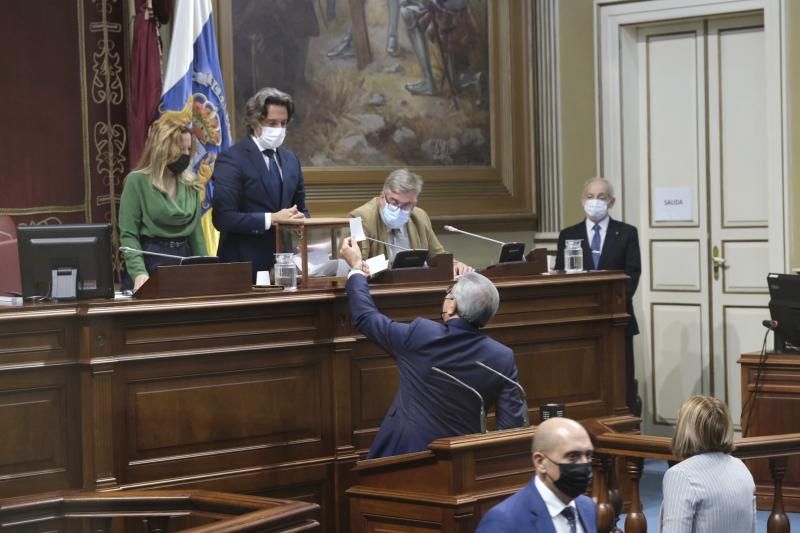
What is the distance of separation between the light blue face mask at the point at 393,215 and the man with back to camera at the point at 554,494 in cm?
292

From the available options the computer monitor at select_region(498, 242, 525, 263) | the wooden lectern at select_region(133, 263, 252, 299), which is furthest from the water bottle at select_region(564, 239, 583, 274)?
the wooden lectern at select_region(133, 263, 252, 299)

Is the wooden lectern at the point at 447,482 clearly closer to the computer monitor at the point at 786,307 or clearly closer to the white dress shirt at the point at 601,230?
the computer monitor at the point at 786,307

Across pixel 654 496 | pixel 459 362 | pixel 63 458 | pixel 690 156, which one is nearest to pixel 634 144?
pixel 690 156

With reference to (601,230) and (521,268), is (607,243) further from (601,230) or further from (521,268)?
(521,268)

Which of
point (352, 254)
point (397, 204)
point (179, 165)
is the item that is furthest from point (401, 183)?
point (179, 165)

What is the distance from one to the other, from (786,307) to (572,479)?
12.9ft

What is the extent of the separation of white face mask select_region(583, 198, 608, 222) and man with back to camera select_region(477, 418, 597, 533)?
444 cm

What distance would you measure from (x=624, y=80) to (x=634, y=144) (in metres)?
0.45

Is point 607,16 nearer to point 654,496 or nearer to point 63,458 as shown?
point 654,496

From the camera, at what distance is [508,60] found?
31.3 feet

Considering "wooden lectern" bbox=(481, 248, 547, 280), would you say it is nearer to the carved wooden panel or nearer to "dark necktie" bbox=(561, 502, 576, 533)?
the carved wooden panel

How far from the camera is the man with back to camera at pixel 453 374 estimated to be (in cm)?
498

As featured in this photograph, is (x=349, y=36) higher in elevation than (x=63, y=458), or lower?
higher

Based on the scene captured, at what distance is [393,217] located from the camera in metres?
6.54
